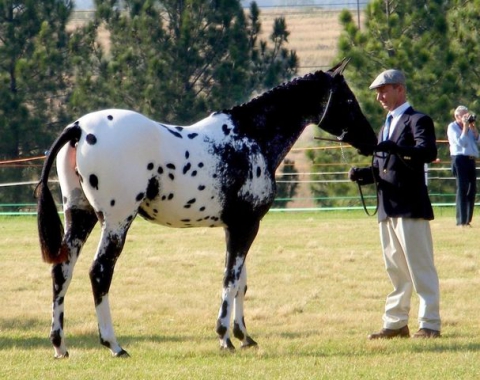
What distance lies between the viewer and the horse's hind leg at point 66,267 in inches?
312

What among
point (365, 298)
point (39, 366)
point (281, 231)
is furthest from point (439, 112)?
point (39, 366)

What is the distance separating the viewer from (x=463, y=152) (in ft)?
62.4

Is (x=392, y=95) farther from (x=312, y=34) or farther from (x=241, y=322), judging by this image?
(x=312, y=34)

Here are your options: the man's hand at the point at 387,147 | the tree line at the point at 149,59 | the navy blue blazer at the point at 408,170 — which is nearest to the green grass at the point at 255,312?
the navy blue blazer at the point at 408,170

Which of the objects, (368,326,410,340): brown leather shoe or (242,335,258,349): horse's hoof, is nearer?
(242,335,258,349): horse's hoof

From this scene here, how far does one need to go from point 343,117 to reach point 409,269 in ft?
4.32

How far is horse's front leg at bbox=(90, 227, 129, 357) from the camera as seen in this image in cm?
780

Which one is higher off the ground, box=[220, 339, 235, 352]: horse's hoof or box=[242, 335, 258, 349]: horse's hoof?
box=[220, 339, 235, 352]: horse's hoof

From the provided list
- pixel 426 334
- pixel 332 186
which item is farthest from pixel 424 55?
pixel 426 334

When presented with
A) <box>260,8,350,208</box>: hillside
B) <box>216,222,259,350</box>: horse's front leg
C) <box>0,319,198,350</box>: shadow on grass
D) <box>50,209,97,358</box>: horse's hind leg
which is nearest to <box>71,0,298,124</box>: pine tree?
<box>0,319,198,350</box>: shadow on grass

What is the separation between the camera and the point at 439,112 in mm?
26328

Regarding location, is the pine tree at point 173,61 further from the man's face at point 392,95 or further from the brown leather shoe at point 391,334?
the brown leather shoe at point 391,334

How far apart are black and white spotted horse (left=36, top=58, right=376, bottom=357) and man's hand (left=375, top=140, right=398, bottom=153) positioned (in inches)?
5.0

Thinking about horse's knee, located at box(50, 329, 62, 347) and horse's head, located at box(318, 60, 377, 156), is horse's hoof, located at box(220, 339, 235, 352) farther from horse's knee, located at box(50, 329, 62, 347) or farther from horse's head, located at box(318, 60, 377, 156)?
horse's head, located at box(318, 60, 377, 156)
